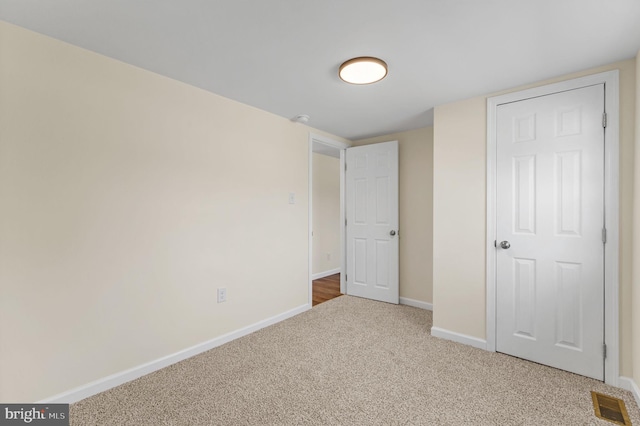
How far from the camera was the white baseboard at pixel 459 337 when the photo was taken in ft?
8.32

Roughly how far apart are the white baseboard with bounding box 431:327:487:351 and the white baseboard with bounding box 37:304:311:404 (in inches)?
67.3

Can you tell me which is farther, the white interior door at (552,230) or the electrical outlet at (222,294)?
the electrical outlet at (222,294)

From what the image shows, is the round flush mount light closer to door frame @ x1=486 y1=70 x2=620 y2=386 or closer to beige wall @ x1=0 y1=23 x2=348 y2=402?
beige wall @ x1=0 y1=23 x2=348 y2=402

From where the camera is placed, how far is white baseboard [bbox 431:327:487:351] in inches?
99.8

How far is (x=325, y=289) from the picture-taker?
4.48 m

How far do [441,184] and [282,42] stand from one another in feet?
6.29

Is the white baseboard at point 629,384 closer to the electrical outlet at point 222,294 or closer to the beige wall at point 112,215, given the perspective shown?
the beige wall at point 112,215

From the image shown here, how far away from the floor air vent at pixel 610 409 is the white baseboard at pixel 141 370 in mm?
2603

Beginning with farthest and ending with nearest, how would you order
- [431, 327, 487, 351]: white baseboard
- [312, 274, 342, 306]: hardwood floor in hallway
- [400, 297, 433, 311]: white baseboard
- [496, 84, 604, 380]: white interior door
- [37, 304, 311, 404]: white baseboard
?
[312, 274, 342, 306]: hardwood floor in hallway, [400, 297, 433, 311]: white baseboard, [431, 327, 487, 351]: white baseboard, [496, 84, 604, 380]: white interior door, [37, 304, 311, 404]: white baseboard

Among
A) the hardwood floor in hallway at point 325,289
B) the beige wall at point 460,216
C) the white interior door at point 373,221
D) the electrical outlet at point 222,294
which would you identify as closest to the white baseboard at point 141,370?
the electrical outlet at point 222,294

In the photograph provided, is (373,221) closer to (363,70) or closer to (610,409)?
(363,70)

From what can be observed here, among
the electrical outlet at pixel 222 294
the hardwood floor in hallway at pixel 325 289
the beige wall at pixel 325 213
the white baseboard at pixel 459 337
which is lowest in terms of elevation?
the hardwood floor in hallway at pixel 325 289

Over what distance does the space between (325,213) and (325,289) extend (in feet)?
5.01

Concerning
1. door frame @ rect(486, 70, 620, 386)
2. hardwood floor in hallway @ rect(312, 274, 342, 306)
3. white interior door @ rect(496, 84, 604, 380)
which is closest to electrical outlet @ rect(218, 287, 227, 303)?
hardwood floor in hallway @ rect(312, 274, 342, 306)
